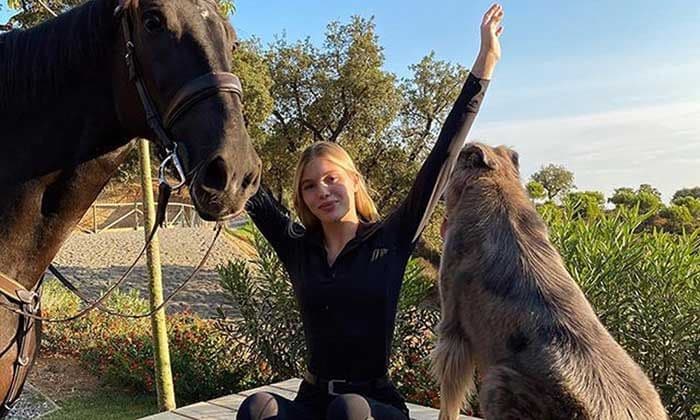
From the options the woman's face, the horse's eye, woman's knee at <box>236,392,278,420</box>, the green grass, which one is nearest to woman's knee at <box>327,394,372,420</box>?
woman's knee at <box>236,392,278,420</box>

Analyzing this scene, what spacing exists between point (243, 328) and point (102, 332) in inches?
109

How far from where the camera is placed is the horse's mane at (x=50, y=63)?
1.56 metres

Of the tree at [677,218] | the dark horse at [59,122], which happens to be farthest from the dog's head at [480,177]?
the tree at [677,218]

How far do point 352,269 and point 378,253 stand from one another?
11 cm

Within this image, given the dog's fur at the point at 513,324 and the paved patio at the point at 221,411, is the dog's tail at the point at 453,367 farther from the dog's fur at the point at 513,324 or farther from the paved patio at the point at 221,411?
the paved patio at the point at 221,411

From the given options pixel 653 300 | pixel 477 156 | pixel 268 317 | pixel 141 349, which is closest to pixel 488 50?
pixel 477 156

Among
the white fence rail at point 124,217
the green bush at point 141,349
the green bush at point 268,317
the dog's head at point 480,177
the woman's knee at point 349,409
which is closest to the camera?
the woman's knee at point 349,409

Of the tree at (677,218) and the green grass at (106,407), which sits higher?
the tree at (677,218)

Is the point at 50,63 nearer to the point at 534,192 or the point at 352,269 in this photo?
the point at 352,269

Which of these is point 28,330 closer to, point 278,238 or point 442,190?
point 278,238

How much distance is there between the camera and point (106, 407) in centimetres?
553

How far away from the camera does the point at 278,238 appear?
7.25 ft

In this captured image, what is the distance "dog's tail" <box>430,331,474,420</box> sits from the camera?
1.96 m

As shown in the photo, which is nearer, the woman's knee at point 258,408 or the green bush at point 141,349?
the woman's knee at point 258,408
